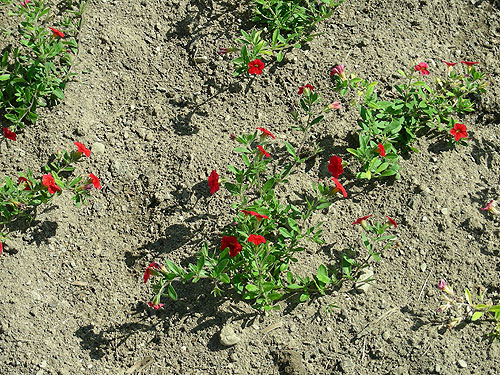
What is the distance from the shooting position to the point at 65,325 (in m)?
3.22

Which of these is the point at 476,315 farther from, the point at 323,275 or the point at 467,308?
the point at 323,275

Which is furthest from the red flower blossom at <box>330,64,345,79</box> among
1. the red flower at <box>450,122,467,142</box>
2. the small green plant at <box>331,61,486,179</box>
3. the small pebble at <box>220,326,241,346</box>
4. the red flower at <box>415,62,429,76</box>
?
the small pebble at <box>220,326,241,346</box>

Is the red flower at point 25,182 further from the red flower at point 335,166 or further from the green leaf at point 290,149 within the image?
the red flower at point 335,166

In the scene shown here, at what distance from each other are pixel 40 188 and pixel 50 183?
0.49 feet

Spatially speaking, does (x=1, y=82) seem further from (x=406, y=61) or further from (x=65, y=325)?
(x=406, y=61)

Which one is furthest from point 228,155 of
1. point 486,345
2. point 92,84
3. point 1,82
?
point 486,345

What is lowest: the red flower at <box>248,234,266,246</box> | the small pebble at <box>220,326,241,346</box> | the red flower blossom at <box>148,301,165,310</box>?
the small pebble at <box>220,326,241,346</box>

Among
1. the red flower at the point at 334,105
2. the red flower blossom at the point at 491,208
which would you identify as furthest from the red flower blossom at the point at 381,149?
the red flower blossom at the point at 491,208

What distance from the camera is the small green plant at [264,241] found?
3119 mm

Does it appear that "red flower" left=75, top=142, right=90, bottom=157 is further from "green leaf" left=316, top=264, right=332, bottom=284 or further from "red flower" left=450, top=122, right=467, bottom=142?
"red flower" left=450, top=122, right=467, bottom=142

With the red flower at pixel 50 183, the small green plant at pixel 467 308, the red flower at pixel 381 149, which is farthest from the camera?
the red flower at pixel 381 149

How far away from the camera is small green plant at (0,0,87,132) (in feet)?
11.5

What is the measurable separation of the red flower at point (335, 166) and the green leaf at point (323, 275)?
1.85 feet

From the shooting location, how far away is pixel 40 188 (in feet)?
10.9
